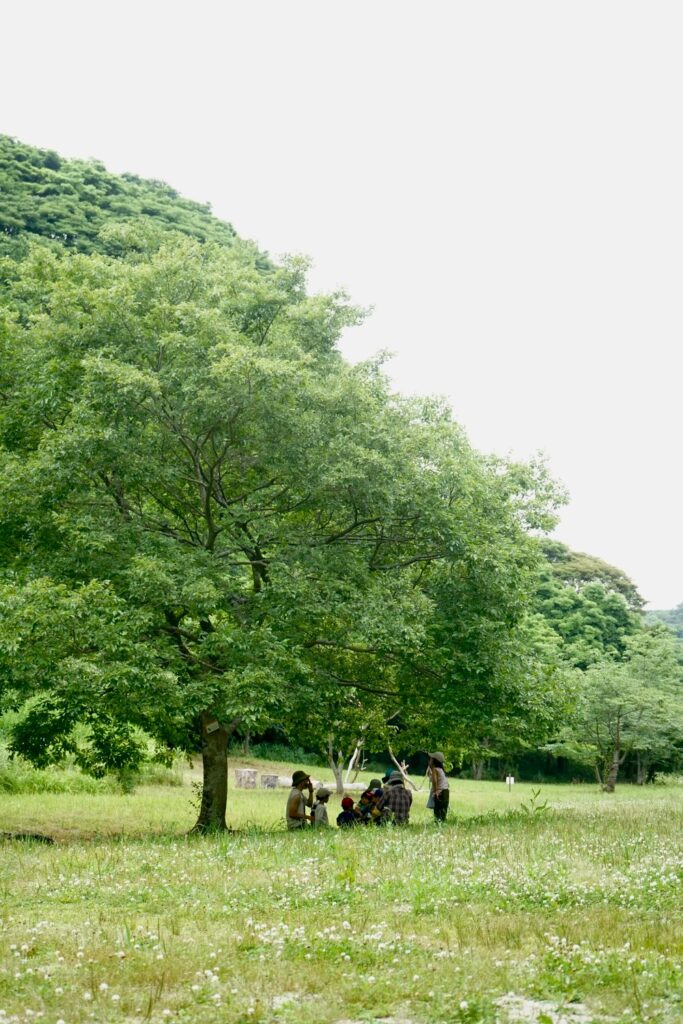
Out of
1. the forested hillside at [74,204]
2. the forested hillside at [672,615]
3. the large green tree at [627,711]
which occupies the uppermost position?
the forested hillside at [74,204]

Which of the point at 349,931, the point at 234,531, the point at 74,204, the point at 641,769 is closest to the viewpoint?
the point at 349,931

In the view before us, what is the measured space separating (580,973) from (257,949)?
2.69 m

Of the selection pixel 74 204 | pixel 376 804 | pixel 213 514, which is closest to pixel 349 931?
pixel 376 804

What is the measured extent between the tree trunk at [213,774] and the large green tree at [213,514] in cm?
5

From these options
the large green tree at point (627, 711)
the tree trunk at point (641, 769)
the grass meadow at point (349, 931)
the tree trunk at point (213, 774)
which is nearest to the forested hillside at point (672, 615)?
the tree trunk at point (641, 769)

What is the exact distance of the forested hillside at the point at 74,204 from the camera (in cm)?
6688

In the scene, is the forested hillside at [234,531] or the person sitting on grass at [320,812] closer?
the forested hillside at [234,531]

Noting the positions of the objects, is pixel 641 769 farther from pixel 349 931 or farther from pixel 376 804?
pixel 349 931

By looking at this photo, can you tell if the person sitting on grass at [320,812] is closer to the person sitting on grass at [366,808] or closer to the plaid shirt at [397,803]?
Answer: the person sitting on grass at [366,808]

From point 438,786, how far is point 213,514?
8.00m

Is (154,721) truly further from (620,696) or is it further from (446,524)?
(620,696)

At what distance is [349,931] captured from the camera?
8133 millimetres

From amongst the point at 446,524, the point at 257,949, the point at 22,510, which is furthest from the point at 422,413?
the point at 257,949

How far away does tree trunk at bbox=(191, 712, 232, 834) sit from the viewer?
19422 mm
